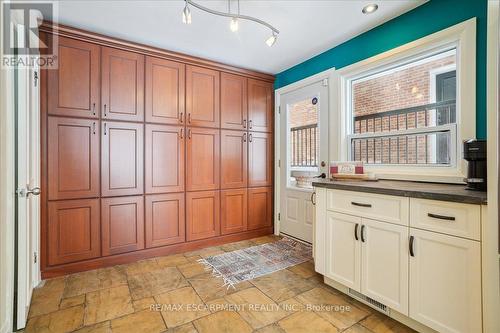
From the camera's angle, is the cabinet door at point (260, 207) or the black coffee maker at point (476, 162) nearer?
the black coffee maker at point (476, 162)

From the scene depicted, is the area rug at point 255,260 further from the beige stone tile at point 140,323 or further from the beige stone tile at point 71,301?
the beige stone tile at point 71,301

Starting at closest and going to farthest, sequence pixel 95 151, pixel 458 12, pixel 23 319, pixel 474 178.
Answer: pixel 474 178, pixel 23 319, pixel 458 12, pixel 95 151

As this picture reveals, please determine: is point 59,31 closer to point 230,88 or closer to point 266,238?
point 230,88

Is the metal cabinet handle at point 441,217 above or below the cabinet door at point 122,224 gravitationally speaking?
above

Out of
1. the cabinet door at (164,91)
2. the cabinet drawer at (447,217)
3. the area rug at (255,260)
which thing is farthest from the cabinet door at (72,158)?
the cabinet drawer at (447,217)

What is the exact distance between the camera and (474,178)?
4.88 feet

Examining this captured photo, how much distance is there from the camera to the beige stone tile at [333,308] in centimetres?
173

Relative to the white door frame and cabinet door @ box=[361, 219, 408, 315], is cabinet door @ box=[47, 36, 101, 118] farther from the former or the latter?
cabinet door @ box=[361, 219, 408, 315]

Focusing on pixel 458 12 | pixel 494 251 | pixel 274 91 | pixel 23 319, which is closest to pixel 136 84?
pixel 274 91

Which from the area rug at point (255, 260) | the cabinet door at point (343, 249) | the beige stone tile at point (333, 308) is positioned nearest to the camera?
the beige stone tile at point (333, 308)

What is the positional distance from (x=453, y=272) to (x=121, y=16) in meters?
3.22

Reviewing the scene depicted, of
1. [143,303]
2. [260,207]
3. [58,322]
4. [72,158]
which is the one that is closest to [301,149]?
[260,207]

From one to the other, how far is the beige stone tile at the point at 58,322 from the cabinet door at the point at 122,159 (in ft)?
3.68

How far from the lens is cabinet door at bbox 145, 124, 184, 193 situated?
9.23 feet
